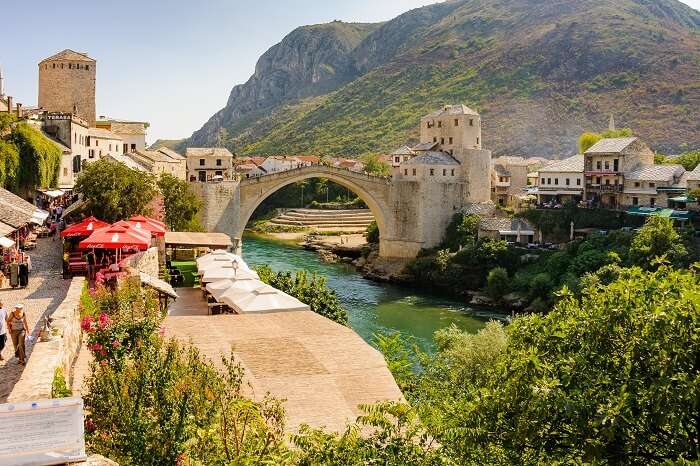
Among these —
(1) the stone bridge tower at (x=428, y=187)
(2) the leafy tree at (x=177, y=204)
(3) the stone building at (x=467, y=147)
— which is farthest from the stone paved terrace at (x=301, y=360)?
(3) the stone building at (x=467, y=147)

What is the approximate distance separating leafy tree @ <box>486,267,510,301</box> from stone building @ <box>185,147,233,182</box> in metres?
21.6

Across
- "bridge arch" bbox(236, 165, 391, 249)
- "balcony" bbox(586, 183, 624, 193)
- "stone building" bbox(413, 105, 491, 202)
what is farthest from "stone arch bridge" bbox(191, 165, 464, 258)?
"balcony" bbox(586, 183, 624, 193)

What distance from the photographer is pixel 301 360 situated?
37.4ft

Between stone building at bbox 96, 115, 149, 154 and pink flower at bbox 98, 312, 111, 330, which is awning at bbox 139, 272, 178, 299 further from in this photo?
stone building at bbox 96, 115, 149, 154

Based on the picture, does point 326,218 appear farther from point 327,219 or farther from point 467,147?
point 467,147

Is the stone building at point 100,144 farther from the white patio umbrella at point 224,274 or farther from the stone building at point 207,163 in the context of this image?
the white patio umbrella at point 224,274

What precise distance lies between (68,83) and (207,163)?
478 inches

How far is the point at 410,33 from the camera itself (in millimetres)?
175250

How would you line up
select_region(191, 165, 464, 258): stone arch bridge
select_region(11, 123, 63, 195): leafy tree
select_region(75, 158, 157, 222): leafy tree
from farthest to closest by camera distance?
1. select_region(191, 165, 464, 258): stone arch bridge
2. select_region(11, 123, 63, 195): leafy tree
3. select_region(75, 158, 157, 222): leafy tree

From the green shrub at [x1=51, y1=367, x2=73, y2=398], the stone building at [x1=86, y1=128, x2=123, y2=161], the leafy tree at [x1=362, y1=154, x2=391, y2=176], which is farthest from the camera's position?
the leafy tree at [x1=362, y1=154, x2=391, y2=176]

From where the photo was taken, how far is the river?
1260 inches

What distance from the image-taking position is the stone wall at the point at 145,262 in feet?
49.6

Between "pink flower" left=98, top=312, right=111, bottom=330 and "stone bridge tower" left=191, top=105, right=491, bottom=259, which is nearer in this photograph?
"pink flower" left=98, top=312, right=111, bottom=330

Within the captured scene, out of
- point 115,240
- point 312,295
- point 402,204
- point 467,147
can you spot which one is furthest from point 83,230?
point 467,147
